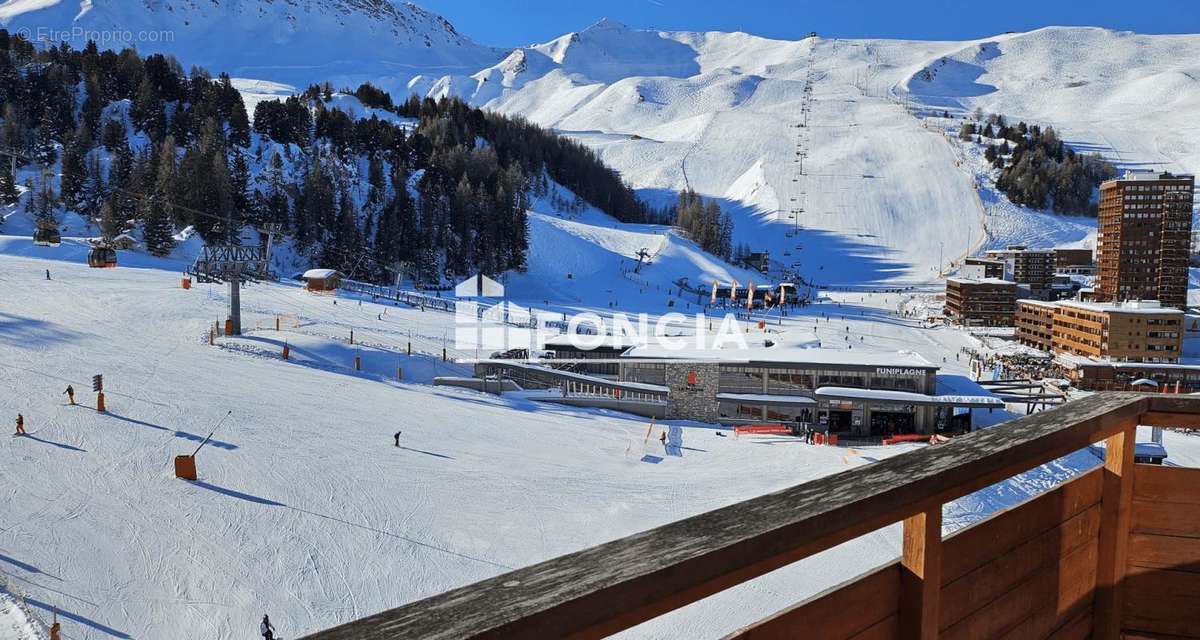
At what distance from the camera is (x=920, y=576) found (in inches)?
46.3

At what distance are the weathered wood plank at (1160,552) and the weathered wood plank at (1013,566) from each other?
120 millimetres

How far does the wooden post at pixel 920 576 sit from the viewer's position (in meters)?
1.17

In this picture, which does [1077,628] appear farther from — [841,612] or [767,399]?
[767,399]

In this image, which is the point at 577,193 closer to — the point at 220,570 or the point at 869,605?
the point at 220,570

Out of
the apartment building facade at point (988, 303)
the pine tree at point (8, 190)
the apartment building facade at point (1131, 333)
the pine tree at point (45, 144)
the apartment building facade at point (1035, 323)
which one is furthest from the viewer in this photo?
the pine tree at point (45, 144)

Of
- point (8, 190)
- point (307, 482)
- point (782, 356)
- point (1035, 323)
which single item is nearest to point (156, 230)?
point (8, 190)

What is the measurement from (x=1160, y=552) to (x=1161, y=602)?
121 mm

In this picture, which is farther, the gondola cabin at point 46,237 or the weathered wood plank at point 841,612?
the gondola cabin at point 46,237

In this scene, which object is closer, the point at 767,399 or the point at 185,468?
the point at 185,468

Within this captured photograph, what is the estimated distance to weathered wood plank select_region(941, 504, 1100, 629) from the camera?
4.24 ft

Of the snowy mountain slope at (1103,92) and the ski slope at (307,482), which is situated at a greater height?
the snowy mountain slope at (1103,92)

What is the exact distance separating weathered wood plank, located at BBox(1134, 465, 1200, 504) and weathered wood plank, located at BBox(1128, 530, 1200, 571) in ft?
0.30

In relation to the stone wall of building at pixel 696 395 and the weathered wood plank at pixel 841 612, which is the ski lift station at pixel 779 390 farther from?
the weathered wood plank at pixel 841 612

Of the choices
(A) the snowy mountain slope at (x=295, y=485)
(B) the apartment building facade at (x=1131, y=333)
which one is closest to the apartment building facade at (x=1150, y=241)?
(B) the apartment building facade at (x=1131, y=333)
